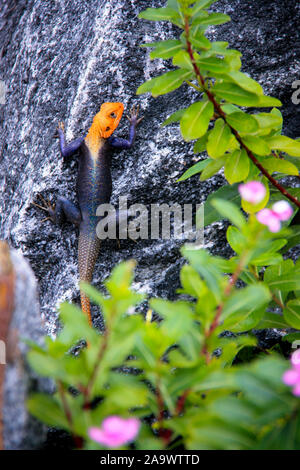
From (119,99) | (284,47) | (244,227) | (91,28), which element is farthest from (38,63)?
(244,227)

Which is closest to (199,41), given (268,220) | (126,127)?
(268,220)

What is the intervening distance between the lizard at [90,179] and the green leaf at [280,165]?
1.05 metres

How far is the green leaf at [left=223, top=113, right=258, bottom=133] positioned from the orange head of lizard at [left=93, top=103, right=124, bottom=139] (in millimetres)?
1089

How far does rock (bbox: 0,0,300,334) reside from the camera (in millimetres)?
2578

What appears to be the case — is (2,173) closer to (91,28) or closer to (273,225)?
(91,28)

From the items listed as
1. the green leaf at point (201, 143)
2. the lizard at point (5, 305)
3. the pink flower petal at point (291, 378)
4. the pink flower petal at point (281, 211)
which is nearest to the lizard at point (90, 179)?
the green leaf at point (201, 143)

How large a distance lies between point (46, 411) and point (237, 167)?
114cm

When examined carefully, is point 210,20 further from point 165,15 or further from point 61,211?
point 61,211

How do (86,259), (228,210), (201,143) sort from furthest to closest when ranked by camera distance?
(86,259) → (201,143) → (228,210)

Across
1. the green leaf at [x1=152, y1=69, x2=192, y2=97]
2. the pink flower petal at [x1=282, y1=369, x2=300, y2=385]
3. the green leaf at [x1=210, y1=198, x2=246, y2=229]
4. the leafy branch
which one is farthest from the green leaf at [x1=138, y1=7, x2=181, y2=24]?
the pink flower petal at [x1=282, y1=369, x2=300, y2=385]

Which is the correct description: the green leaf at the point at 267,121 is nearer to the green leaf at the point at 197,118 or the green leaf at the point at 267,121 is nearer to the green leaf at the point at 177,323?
the green leaf at the point at 197,118

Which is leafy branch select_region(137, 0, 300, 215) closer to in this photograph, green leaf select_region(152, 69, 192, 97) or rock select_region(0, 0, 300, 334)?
green leaf select_region(152, 69, 192, 97)

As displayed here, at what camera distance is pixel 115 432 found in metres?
0.86

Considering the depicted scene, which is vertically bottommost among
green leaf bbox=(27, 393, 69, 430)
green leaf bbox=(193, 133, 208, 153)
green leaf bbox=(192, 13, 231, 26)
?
green leaf bbox=(27, 393, 69, 430)
